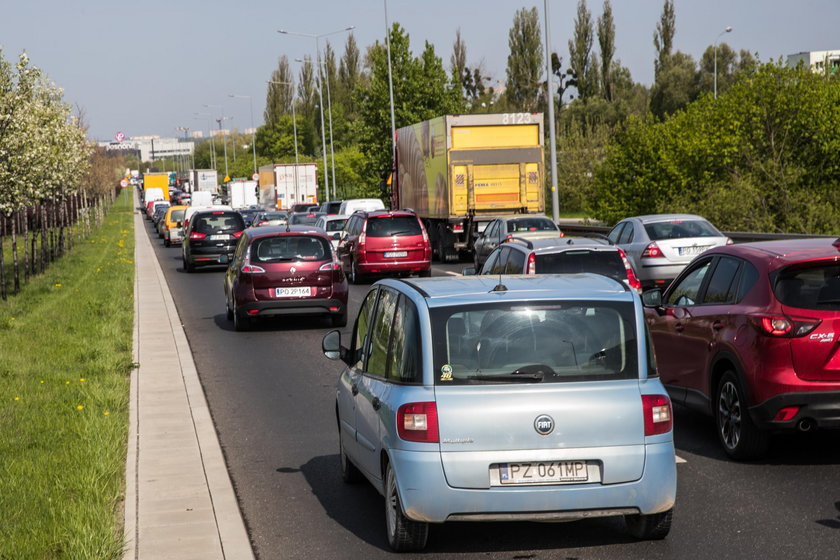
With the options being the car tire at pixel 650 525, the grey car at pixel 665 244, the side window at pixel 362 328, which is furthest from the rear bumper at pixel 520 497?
the grey car at pixel 665 244

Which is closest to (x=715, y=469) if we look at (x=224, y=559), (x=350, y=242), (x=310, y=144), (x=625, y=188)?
(x=224, y=559)

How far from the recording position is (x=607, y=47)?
9556cm

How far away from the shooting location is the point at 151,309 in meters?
23.0

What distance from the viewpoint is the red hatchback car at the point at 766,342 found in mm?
8242

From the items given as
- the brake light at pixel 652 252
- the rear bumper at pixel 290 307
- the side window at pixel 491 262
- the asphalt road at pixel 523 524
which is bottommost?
the asphalt road at pixel 523 524

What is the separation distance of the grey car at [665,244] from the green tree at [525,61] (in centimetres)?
6772

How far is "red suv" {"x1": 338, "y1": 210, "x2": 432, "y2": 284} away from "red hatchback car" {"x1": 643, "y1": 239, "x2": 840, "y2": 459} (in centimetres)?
1879

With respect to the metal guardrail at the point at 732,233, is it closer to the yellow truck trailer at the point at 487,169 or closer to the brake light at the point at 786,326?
the yellow truck trailer at the point at 487,169

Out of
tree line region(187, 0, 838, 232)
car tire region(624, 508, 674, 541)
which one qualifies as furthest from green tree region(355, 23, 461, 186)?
car tire region(624, 508, 674, 541)

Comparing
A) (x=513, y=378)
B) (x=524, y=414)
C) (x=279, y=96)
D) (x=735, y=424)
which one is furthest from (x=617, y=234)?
(x=279, y=96)

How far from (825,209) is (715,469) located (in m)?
30.3

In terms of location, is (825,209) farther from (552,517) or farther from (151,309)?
(552,517)

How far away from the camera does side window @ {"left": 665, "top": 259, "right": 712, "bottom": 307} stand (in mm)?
9867

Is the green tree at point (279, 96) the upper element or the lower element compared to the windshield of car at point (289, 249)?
upper
